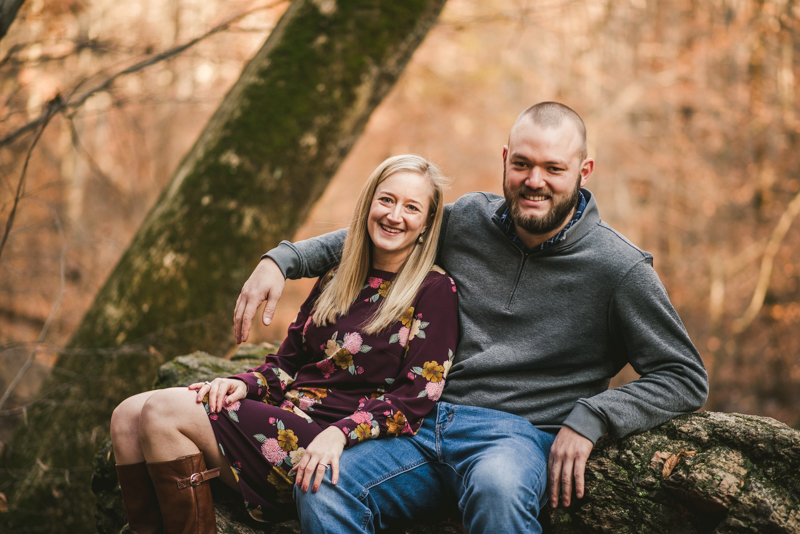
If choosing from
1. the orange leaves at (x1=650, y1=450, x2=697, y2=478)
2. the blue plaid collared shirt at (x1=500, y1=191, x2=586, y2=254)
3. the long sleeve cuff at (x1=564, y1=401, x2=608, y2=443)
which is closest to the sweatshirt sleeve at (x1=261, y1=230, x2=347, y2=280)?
the blue plaid collared shirt at (x1=500, y1=191, x2=586, y2=254)

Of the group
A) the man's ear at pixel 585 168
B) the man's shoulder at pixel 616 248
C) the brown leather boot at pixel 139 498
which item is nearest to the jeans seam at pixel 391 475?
the brown leather boot at pixel 139 498

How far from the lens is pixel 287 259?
2736 mm

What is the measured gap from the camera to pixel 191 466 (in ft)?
7.33

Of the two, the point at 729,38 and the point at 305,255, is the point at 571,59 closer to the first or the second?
the point at 729,38

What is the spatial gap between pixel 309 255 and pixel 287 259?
13 cm

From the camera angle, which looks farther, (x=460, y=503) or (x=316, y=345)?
(x=316, y=345)

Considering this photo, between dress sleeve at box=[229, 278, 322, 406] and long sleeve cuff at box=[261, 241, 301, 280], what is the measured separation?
0.41 feet

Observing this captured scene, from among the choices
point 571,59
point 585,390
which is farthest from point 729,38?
point 585,390

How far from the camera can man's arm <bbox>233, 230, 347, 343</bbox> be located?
2535 mm

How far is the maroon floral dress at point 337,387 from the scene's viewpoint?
2.30 meters

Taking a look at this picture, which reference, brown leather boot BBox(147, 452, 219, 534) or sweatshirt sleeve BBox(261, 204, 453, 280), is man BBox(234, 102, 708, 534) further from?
brown leather boot BBox(147, 452, 219, 534)

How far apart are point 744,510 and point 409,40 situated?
320cm

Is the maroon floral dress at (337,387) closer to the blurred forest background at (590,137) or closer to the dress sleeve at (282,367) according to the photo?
the dress sleeve at (282,367)

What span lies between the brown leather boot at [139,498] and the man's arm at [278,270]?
0.61m
